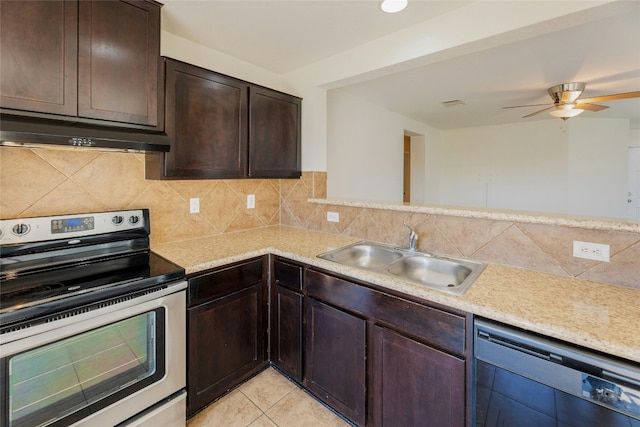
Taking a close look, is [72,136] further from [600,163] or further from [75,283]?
[600,163]

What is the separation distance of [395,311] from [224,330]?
3.40ft

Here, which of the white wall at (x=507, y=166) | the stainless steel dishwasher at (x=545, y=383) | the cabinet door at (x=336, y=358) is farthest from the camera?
the white wall at (x=507, y=166)

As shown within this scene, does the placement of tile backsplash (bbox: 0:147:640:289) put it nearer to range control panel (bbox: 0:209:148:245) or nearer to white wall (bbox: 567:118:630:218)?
range control panel (bbox: 0:209:148:245)

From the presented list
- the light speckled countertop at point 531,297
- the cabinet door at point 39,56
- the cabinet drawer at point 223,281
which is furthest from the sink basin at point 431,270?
the cabinet door at point 39,56

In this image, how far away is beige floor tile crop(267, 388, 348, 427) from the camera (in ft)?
5.61

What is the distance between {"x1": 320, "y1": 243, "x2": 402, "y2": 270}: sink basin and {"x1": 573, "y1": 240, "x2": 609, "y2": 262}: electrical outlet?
2.98ft

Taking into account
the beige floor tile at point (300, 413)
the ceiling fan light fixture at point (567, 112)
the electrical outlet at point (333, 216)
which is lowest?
the beige floor tile at point (300, 413)

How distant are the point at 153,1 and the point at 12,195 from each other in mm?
1242

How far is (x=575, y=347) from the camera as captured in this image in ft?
3.23

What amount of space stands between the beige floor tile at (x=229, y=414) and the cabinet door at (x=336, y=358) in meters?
0.37

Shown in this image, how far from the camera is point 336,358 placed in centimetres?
168

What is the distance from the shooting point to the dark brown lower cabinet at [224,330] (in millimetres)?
1642

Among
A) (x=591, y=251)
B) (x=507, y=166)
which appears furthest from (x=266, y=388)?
(x=507, y=166)

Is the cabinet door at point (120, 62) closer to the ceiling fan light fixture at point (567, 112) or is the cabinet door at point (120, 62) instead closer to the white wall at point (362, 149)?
the white wall at point (362, 149)
